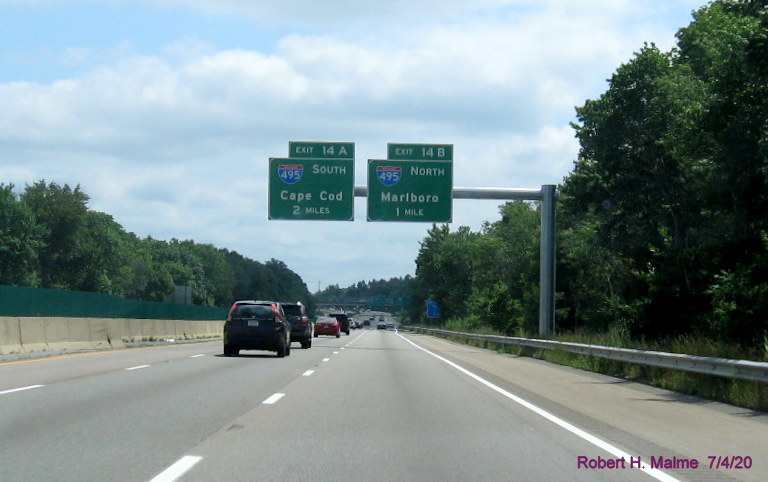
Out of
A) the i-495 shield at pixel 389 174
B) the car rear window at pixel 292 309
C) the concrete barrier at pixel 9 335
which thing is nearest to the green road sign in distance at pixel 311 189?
the i-495 shield at pixel 389 174

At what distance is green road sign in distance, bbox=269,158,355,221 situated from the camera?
36.9 meters

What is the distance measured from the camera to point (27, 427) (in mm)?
10680

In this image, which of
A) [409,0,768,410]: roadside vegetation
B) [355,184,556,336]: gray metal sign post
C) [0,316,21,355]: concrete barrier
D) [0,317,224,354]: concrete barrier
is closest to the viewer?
[409,0,768,410]: roadside vegetation

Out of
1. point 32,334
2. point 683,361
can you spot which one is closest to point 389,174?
point 32,334

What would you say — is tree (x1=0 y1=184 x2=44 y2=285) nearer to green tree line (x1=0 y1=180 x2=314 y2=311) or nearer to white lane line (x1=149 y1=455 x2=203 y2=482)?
green tree line (x1=0 y1=180 x2=314 y2=311)

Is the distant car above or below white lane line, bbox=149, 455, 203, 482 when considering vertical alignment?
above

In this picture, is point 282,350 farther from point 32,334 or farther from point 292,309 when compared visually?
point 292,309

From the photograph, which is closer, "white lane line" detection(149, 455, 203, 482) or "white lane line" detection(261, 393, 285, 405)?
"white lane line" detection(149, 455, 203, 482)

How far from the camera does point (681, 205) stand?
117 ft

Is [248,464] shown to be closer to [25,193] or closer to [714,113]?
[714,113]

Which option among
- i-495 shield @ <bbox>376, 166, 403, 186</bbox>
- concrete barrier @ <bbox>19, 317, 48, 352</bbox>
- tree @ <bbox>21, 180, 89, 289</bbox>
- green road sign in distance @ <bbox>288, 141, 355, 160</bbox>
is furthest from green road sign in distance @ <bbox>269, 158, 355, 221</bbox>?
tree @ <bbox>21, 180, 89, 289</bbox>

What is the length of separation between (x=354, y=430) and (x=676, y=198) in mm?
27924

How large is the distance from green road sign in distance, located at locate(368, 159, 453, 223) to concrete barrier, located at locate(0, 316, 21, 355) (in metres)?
15.1

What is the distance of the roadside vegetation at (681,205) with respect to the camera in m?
20.5
